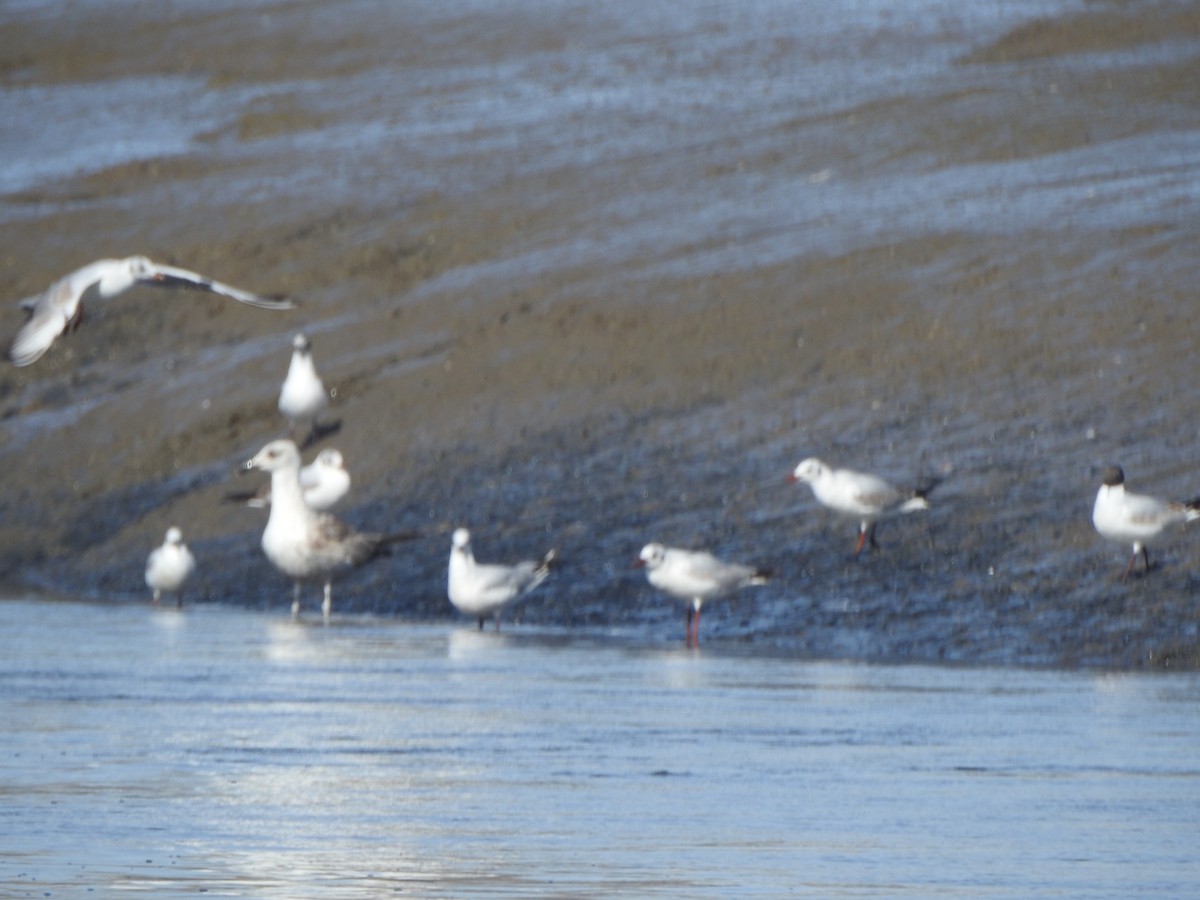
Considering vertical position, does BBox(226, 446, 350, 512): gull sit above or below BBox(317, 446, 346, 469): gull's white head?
below

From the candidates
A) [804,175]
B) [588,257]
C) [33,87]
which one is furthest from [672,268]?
[33,87]

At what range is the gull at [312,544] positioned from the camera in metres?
16.1

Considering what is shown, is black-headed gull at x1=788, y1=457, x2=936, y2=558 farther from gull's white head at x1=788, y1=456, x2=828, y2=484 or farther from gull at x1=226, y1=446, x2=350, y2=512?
gull at x1=226, y1=446, x2=350, y2=512

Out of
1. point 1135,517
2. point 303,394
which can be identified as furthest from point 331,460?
point 1135,517

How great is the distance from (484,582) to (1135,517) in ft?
12.4

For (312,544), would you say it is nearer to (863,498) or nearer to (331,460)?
(331,460)

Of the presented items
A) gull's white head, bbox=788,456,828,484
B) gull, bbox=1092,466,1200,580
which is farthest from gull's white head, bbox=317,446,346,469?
gull, bbox=1092,466,1200,580

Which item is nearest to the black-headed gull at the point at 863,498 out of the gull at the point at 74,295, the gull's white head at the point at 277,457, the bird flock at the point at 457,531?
the bird flock at the point at 457,531

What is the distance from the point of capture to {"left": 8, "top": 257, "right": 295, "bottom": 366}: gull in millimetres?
14648

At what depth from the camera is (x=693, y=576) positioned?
13.9 metres

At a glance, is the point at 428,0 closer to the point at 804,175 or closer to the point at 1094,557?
the point at 804,175

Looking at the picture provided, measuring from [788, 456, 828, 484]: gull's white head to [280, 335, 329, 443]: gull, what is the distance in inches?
210

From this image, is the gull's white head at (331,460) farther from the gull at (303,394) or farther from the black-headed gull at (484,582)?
the black-headed gull at (484,582)

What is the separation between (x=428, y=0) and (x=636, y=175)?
12.7 metres
